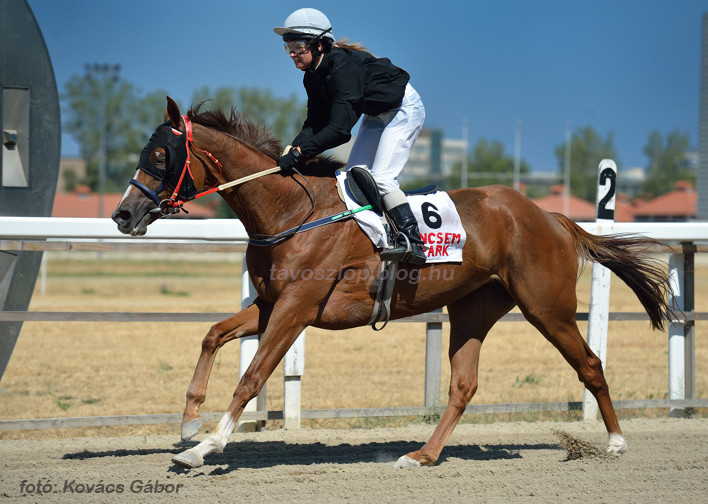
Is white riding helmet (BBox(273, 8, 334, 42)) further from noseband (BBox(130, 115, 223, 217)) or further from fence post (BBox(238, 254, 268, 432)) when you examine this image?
fence post (BBox(238, 254, 268, 432))

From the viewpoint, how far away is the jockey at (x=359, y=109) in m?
4.50

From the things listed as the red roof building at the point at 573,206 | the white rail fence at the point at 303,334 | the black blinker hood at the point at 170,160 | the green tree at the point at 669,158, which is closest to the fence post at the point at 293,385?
the white rail fence at the point at 303,334

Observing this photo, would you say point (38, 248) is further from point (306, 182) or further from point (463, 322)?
point (463, 322)

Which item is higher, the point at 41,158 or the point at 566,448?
the point at 41,158

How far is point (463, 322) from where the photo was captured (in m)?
5.41

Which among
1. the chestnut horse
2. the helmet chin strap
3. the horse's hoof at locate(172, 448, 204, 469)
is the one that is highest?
the helmet chin strap

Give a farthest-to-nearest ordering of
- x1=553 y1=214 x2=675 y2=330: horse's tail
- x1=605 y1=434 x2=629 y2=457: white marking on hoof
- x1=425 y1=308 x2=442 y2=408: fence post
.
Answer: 1. x1=425 y1=308 x2=442 y2=408: fence post
2. x1=553 y1=214 x2=675 y2=330: horse's tail
3. x1=605 y1=434 x2=629 y2=457: white marking on hoof

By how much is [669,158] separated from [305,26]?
95.4 metres

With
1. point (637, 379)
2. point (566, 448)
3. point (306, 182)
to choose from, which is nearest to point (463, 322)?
point (566, 448)

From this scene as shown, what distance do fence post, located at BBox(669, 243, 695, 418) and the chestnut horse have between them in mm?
907

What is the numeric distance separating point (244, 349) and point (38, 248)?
61.8 inches

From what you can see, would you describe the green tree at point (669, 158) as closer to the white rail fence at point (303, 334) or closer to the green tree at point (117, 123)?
the green tree at point (117, 123)

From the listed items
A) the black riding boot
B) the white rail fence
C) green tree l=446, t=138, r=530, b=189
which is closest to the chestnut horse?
the black riding boot

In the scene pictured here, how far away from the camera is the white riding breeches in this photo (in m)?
4.75
